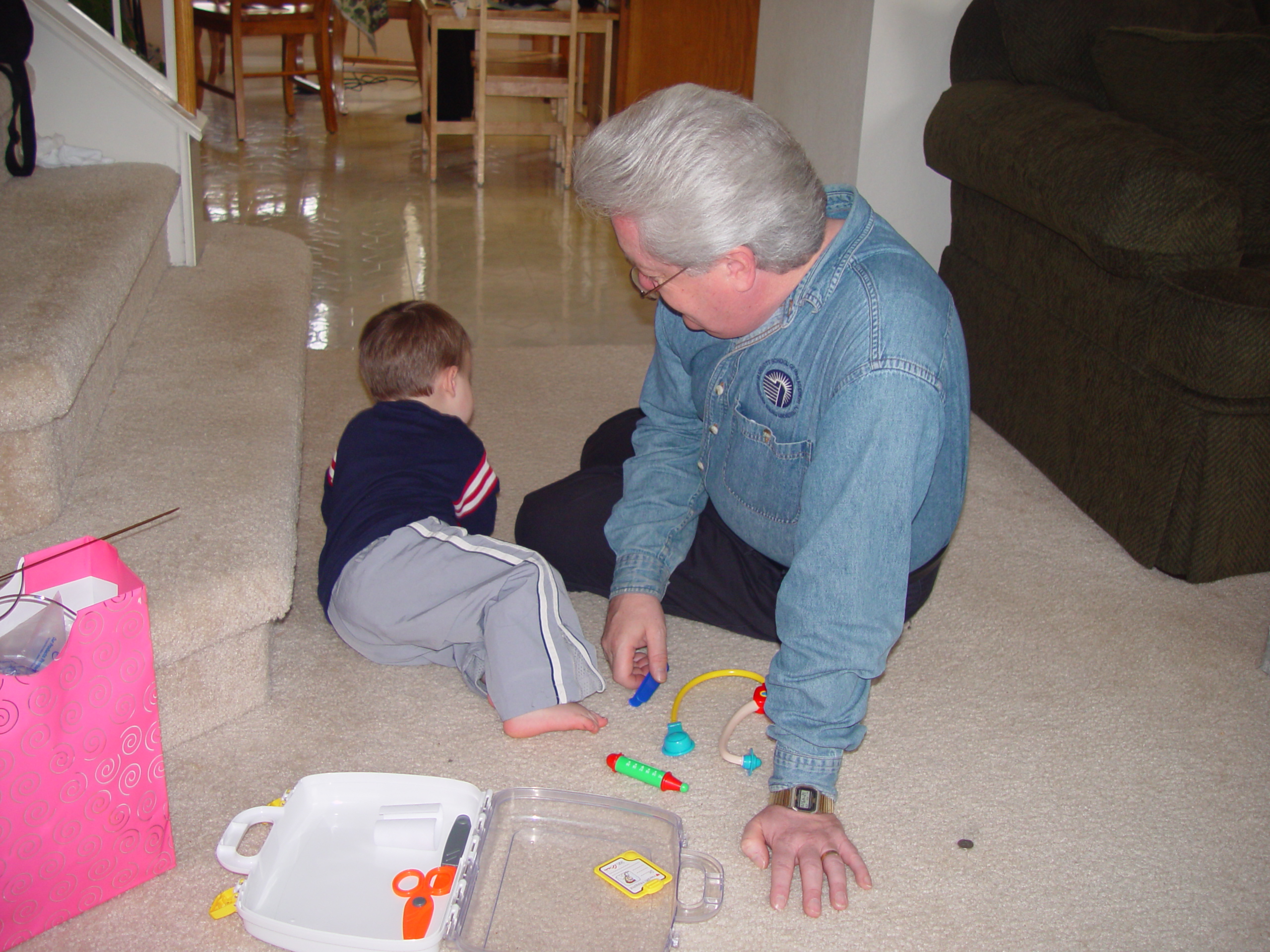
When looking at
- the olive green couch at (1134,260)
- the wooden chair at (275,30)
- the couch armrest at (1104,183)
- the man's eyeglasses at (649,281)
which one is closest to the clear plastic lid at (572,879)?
the man's eyeglasses at (649,281)

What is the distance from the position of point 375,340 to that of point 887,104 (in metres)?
1.49

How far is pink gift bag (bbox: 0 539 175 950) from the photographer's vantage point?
0.84 meters

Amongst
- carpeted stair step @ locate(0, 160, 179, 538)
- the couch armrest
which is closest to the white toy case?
carpeted stair step @ locate(0, 160, 179, 538)

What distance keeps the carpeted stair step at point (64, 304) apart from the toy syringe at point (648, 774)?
2.24ft

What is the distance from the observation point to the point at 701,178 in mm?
915

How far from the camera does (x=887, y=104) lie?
7.79 feet

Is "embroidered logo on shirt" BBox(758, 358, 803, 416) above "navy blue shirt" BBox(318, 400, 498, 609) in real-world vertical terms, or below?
above

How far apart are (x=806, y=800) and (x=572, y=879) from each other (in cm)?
23

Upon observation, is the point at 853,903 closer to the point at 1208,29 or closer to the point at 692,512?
the point at 692,512

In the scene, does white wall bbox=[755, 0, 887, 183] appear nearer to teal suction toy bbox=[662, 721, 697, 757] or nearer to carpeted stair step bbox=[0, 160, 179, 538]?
carpeted stair step bbox=[0, 160, 179, 538]

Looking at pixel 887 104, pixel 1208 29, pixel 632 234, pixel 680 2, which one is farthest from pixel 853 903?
pixel 680 2

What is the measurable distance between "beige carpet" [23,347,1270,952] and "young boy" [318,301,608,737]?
5 cm

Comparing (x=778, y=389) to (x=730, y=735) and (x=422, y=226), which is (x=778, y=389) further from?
(x=422, y=226)

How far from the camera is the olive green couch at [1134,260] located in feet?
4.76
